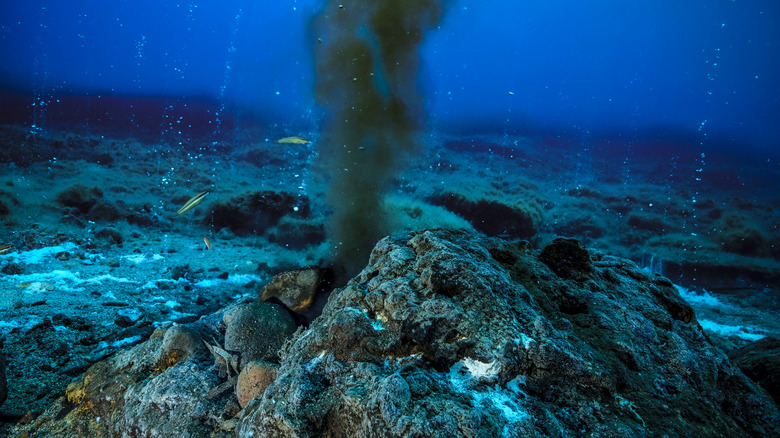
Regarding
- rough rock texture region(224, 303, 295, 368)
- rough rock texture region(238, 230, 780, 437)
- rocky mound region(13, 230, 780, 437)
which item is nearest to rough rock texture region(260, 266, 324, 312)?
rough rock texture region(224, 303, 295, 368)

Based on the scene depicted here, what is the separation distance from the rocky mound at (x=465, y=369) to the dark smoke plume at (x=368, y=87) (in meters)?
4.52

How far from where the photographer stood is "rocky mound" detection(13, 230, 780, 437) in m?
1.69

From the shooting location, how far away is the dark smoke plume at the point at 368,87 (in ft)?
24.9

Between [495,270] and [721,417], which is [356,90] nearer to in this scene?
[495,270]

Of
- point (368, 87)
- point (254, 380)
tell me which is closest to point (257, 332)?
point (254, 380)

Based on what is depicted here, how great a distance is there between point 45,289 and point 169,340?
13.9 feet

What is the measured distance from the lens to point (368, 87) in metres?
7.86

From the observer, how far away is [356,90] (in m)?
7.94

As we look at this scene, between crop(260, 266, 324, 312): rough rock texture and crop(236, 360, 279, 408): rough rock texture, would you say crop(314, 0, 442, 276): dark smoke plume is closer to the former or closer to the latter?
crop(260, 266, 324, 312): rough rock texture

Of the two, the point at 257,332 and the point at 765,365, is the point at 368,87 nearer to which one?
the point at 257,332

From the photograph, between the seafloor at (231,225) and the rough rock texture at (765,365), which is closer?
the rough rock texture at (765,365)

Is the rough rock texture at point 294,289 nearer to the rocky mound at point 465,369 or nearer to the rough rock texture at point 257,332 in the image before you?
the rough rock texture at point 257,332

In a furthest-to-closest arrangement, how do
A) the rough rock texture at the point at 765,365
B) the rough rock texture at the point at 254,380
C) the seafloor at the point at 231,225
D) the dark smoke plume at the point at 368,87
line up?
the dark smoke plume at the point at 368,87
the seafloor at the point at 231,225
the rough rock texture at the point at 765,365
the rough rock texture at the point at 254,380

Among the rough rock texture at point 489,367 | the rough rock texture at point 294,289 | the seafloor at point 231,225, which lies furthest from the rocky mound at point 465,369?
the seafloor at point 231,225
